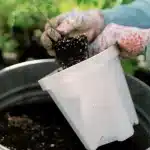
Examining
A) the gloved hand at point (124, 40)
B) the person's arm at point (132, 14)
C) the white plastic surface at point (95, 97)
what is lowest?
the white plastic surface at point (95, 97)

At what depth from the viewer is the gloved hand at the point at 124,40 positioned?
2.49ft

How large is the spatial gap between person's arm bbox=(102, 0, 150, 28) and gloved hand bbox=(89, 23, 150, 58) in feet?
0.14

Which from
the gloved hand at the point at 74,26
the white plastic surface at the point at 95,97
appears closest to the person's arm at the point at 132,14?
the gloved hand at the point at 74,26

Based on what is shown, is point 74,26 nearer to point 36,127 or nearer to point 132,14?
point 132,14

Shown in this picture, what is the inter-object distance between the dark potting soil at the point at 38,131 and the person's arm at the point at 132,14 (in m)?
0.28

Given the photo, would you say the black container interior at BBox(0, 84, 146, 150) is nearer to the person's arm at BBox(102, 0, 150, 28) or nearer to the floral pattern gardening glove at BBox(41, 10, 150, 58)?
the floral pattern gardening glove at BBox(41, 10, 150, 58)

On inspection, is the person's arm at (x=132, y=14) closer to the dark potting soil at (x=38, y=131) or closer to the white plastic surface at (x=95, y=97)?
the white plastic surface at (x=95, y=97)

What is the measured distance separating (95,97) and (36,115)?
22 cm

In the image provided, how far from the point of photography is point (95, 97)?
72 centimetres

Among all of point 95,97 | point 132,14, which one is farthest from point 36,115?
point 132,14

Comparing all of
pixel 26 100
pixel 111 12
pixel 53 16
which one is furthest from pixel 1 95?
pixel 111 12

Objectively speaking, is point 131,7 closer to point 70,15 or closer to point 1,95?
point 70,15

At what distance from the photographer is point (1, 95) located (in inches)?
33.4

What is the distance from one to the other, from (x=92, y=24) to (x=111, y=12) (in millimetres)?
77
